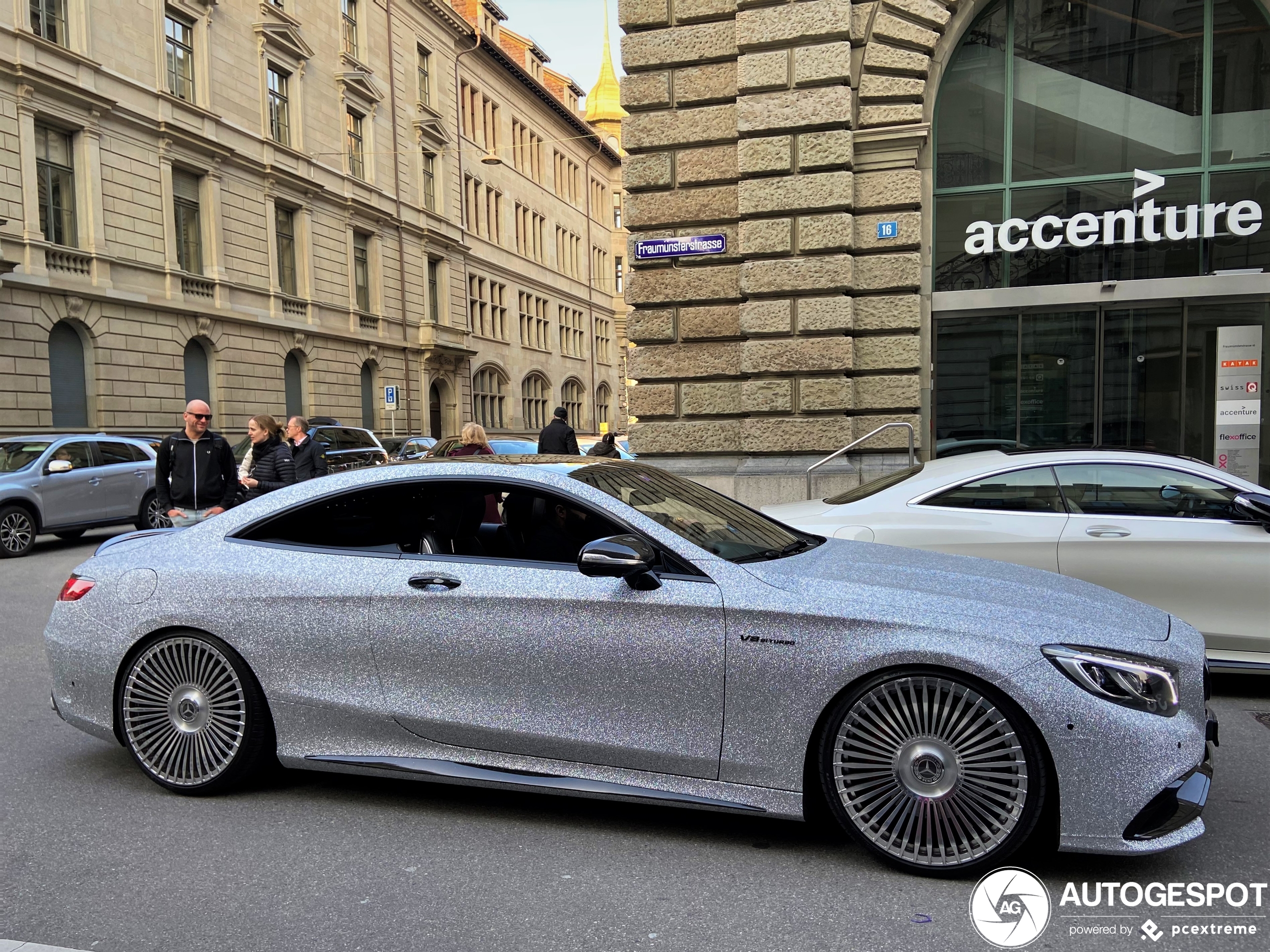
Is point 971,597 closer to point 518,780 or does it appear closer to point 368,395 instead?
point 518,780

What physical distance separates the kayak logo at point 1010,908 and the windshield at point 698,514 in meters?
1.38

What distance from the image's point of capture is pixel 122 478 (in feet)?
48.9

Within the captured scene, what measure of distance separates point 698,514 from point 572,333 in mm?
57067

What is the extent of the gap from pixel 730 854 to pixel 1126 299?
403 inches

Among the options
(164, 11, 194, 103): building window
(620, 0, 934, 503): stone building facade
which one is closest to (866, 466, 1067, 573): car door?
(620, 0, 934, 503): stone building facade

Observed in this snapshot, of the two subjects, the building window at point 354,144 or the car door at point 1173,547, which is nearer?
the car door at point 1173,547

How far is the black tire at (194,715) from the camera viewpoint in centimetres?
A: 414

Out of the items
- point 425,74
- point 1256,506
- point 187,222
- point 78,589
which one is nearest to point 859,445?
point 1256,506

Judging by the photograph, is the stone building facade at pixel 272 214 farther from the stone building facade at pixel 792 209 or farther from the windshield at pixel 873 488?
the windshield at pixel 873 488

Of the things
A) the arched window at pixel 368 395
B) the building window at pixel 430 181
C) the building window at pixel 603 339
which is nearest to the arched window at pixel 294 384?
the arched window at pixel 368 395

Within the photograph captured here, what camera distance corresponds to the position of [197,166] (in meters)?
28.9

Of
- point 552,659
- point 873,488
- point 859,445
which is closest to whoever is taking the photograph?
point 552,659

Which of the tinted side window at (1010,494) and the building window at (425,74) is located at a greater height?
the building window at (425,74)

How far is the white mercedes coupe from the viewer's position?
5492mm
